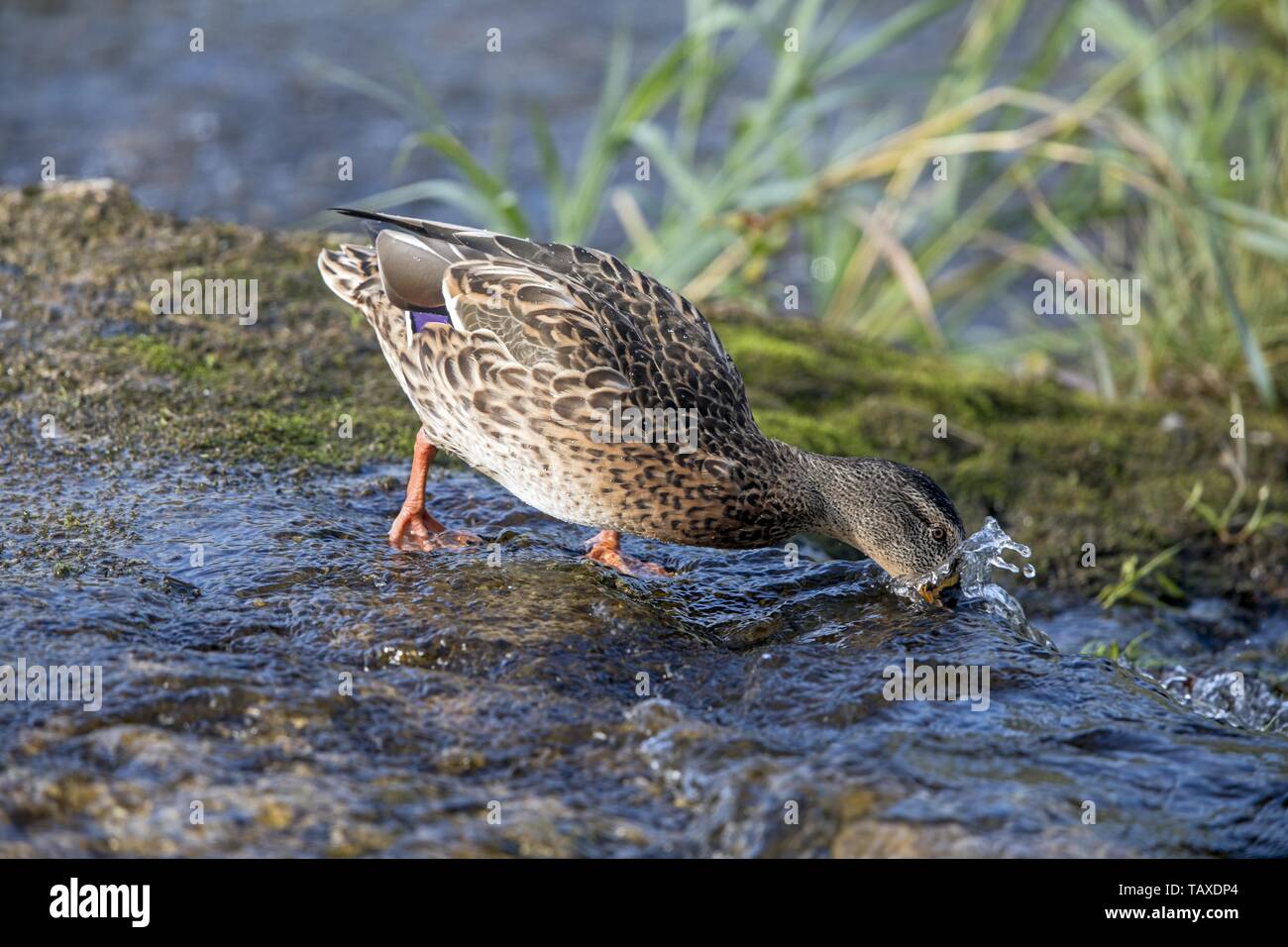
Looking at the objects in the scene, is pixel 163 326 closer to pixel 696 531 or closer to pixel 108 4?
pixel 696 531

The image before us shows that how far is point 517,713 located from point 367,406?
7.94 ft

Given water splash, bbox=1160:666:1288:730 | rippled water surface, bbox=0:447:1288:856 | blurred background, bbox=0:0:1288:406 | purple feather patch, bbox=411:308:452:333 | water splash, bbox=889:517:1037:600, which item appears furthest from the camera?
blurred background, bbox=0:0:1288:406

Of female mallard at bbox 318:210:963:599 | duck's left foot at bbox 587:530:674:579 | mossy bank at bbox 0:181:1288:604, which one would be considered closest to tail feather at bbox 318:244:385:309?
female mallard at bbox 318:210:963:599

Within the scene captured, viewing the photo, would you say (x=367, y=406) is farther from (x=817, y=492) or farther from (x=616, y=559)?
(x=817, y=492)

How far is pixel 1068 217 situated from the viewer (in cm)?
840

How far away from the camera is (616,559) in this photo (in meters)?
4.88

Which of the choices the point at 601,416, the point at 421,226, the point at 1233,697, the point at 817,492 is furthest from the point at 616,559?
the point at 1233,697

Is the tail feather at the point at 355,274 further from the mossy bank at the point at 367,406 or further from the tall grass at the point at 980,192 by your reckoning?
the tall grass at the point at 980,192

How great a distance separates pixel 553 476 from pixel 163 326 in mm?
2216

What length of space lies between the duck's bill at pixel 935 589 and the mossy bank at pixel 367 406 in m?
1.33

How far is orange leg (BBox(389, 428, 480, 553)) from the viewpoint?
15.5 feet

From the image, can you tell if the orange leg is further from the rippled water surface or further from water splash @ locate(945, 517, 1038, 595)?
water splash @ locate(945, 517, 1038, 595)

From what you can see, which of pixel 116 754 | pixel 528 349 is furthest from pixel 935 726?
pixel 116 754

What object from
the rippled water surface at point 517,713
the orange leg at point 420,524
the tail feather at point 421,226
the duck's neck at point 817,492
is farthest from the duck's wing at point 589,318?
the rippled water surface at point 517,713
